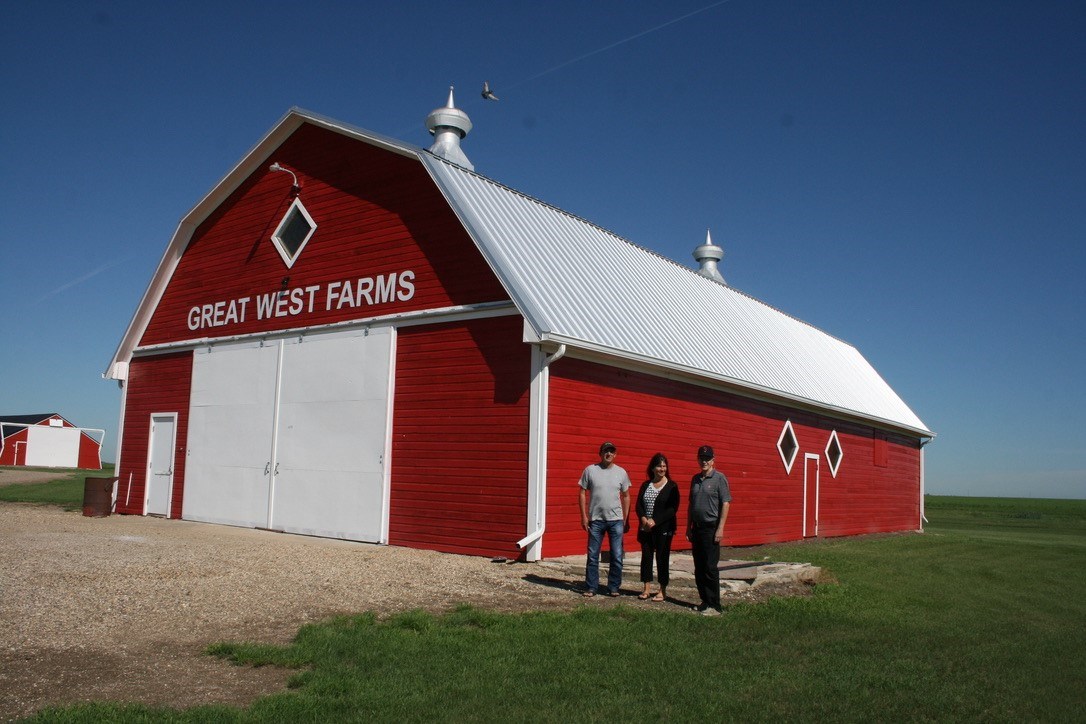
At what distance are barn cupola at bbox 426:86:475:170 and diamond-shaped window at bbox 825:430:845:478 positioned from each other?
11.3m

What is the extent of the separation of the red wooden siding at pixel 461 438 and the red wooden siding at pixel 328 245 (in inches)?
28.4

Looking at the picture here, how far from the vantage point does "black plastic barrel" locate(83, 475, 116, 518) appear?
1827 cm

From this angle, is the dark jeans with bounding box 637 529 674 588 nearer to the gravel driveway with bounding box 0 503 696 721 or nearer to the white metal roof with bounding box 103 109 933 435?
the gravel driveway with bounding box 0 503 696 721

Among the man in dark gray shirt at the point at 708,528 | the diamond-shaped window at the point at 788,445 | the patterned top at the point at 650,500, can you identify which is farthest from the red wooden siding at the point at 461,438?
the diamond-shaped window at the point at 788,445

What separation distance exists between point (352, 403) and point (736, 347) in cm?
858

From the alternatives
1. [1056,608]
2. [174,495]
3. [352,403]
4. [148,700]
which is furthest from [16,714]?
[174,495]

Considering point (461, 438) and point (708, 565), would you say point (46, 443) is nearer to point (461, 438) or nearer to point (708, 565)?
point (461, 438)

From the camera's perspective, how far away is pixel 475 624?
8312 millimetres

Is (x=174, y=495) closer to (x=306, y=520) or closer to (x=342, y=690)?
(x=306, y=520)

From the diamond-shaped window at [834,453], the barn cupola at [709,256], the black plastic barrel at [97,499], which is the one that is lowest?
the black plastic barrel at [97,499]

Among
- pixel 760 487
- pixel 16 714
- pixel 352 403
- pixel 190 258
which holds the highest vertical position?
pixel 190 258

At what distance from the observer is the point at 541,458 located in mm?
12609

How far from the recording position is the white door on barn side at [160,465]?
18250mm

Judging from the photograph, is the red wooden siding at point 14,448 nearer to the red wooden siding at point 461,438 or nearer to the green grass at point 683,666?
the red wooden siding at point 461,438
